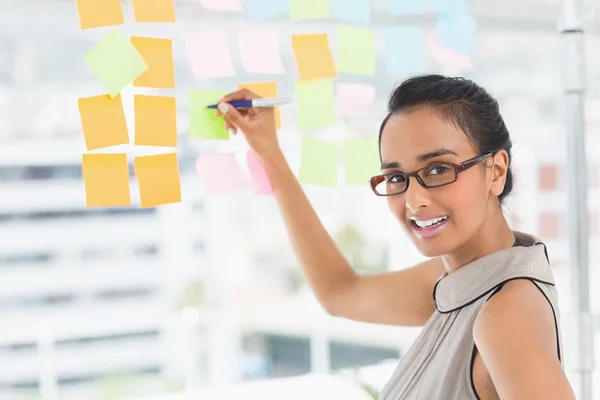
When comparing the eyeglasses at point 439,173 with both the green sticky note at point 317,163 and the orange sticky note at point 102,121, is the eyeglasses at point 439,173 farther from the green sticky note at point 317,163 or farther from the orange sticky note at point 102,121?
the orange sticky note at point 102,121

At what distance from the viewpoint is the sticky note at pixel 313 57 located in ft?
3.94

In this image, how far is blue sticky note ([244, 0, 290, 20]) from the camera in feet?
3.92

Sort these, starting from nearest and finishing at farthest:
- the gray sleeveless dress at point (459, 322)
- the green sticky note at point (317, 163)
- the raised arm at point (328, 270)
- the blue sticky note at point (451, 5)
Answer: the gray sleeveless dress at point (459, 322) → the raised arm at point (328, 270) → the green sticky note at point (317, 163) → the blue sticky note at point (451, 5)

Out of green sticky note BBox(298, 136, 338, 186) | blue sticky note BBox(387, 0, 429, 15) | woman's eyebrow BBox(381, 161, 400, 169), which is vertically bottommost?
woman's eyebrow BBox(381, 161, 400, 169)

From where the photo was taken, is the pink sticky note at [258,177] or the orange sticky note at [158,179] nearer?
the orange sticky note at [158,179]

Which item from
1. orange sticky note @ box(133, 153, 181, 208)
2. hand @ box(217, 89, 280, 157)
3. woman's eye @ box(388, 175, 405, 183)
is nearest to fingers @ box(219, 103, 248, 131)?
hand @ box(217, 89, 280, 157)

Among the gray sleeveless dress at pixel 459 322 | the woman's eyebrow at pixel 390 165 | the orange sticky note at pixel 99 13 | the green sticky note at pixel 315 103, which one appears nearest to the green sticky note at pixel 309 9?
the green sticky note at pixel 315 103

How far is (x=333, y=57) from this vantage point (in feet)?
4.14

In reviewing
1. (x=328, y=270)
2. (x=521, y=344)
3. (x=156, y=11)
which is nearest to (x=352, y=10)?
(x=156, y=11)

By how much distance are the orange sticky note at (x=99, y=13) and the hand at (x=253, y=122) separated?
215mm

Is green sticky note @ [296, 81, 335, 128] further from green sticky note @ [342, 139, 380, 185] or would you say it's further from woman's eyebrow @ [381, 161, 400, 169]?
woman's eyebrow @ [381, 161, 400, 169]

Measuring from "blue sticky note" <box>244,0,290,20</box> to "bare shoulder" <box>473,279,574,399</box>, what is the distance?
670 mm

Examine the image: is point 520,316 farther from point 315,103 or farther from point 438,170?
point 315,103

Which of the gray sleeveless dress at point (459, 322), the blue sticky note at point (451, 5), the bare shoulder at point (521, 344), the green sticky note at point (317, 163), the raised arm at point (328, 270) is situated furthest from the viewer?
the blue sticky note at point (451, 5)
